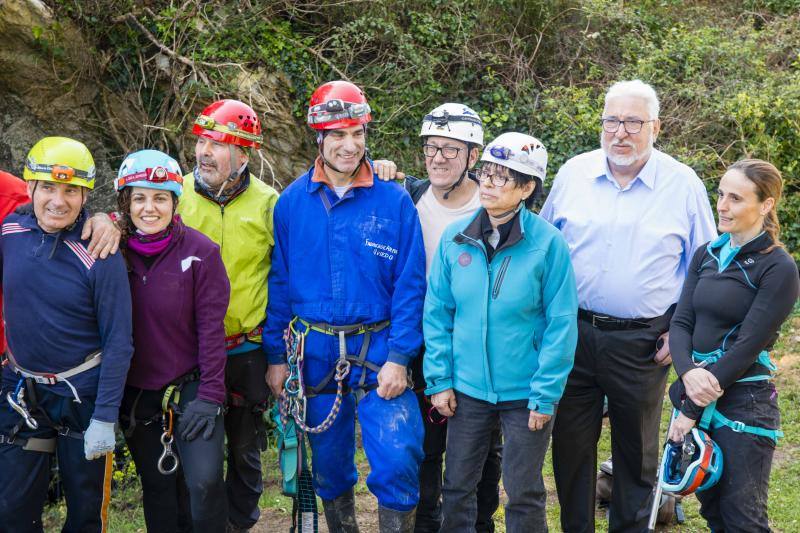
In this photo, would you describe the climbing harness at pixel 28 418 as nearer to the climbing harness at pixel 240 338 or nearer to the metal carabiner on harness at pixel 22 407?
the metal carabiner on harness at pixel 22 407

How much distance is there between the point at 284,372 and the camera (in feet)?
14.6

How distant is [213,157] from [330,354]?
4.20 feet

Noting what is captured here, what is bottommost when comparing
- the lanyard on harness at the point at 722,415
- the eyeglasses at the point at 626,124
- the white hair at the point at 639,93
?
the lanyard on harness at the point at 722,415

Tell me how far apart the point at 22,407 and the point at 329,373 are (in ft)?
5.02

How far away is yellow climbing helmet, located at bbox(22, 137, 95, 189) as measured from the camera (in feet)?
A: 12.4

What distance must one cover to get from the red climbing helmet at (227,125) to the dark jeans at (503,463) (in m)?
1.90

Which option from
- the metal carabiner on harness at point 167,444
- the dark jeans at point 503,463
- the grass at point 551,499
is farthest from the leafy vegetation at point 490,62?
the dark jeans at point 503,463

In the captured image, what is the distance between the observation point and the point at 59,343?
12.5 feet

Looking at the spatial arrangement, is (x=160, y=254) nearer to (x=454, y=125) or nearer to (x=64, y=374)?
(x=64, y=374)

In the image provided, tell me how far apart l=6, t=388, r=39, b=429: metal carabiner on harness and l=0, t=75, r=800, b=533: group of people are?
0.04ft

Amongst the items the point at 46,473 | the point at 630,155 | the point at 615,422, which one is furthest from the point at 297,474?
the point at 630,155

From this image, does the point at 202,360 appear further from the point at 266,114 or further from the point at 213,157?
the point at 266,114

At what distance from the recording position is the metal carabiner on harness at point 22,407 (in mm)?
3807

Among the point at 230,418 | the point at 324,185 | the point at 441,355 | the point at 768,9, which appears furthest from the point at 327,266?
the point at 768,9
